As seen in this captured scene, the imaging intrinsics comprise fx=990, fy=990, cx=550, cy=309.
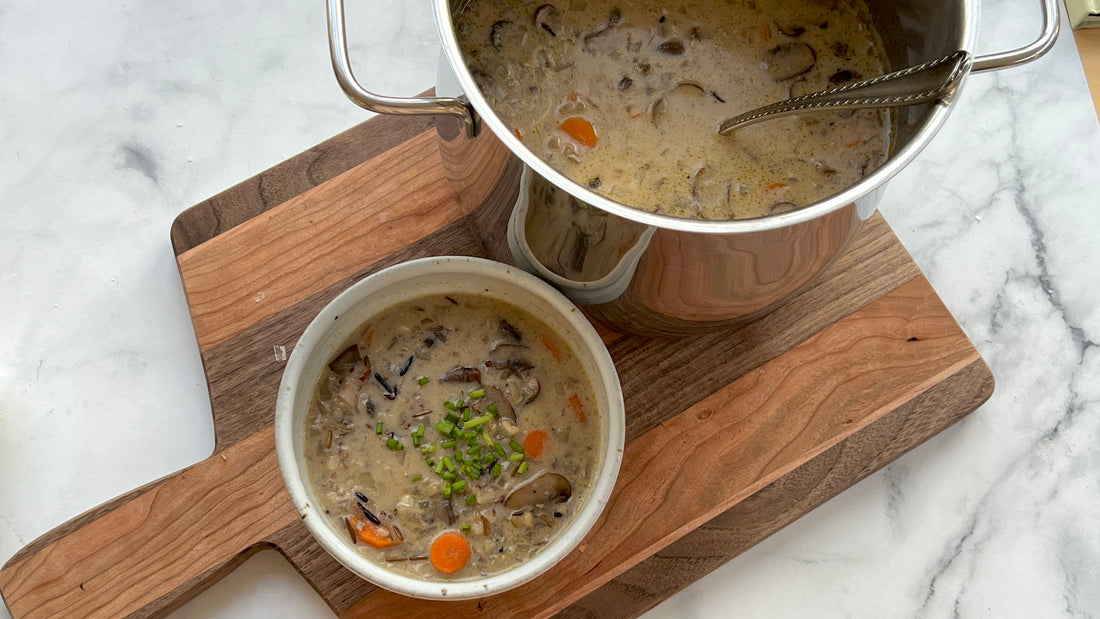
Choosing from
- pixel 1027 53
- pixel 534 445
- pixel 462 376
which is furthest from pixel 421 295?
pixel 1027 53

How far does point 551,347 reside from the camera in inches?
50.8

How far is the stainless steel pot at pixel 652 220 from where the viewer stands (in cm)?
98

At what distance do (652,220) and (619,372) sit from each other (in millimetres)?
435

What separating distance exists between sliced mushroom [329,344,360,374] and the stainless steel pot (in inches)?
9.1

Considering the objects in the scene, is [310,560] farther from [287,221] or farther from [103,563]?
[287,221]

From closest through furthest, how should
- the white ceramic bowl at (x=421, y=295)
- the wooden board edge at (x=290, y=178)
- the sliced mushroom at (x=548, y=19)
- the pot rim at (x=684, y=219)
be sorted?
the pot rim at (x=684, y=219) → the white ceramic bowl at (x=421, y=295) → the sliced mushroom at (x=548, y=19) → the wooden board edge at (x=290, y=178)

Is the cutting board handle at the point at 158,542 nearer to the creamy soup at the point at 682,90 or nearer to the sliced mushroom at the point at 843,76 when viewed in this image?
the creamy soup at the point at 682,90

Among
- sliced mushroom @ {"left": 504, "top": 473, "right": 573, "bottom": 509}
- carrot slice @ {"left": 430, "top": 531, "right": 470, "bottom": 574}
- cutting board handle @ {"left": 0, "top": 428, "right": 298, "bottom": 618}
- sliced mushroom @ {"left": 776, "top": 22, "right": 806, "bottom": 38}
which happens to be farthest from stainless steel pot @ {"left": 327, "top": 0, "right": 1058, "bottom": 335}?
cutting board handle @ {"left": 0, "top": 428, "right": 298, "bottom": 618}

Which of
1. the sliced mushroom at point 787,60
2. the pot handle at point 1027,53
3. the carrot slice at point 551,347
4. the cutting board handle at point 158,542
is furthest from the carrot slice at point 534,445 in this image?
the pot handle at point 1027,53

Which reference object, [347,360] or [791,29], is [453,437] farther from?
[791,29]

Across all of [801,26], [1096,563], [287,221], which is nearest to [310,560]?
[287,221]

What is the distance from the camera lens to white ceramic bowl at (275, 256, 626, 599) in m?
1.17

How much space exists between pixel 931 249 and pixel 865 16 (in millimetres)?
414

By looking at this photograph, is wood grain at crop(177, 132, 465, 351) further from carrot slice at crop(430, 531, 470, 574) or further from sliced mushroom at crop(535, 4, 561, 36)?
carrot slice at crop(430, 531, 470, 574)
